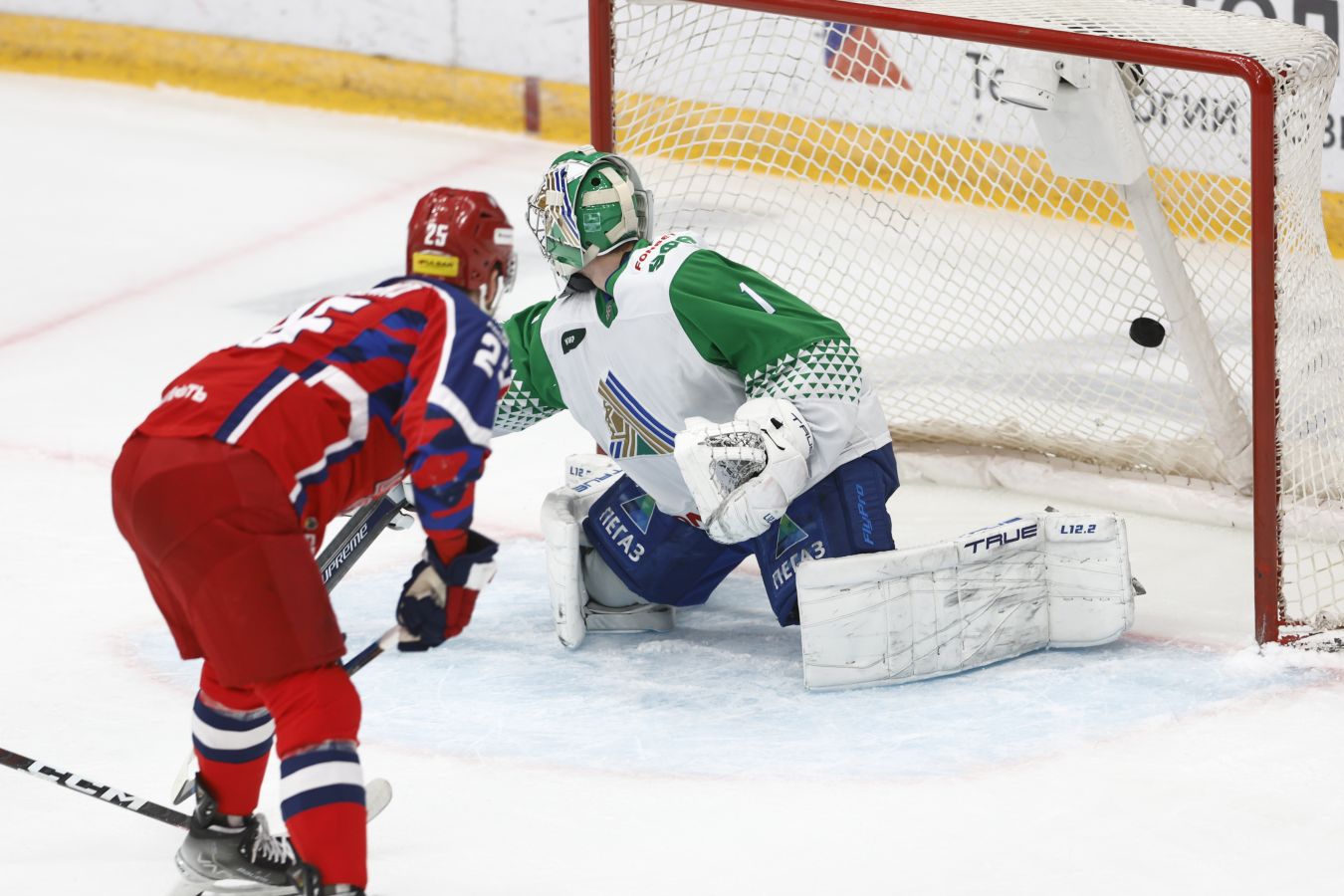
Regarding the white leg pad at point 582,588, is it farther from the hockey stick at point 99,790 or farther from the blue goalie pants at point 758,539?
the hockey stick at point 99,790

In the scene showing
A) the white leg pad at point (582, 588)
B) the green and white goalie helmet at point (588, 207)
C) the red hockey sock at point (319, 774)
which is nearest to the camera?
the red hockey sock at point (319, 774)

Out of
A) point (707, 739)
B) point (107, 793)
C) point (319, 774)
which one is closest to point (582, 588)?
point (707, 739)

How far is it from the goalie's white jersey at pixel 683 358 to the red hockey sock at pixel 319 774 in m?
1.00

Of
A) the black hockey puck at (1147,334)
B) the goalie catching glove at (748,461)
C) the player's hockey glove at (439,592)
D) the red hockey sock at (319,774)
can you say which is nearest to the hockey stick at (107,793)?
the red hockey sock at (319,774)

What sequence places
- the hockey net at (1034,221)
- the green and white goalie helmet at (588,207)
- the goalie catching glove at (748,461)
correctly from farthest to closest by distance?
1. the hockey net at (1034,221)
2. the green and white goalie helmet at (588,207)
3. the goalie catching glove at (748,461)

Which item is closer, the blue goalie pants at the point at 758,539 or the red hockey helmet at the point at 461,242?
the red hockey helmet at the point at 461,242

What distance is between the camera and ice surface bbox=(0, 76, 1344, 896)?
2.77 metres

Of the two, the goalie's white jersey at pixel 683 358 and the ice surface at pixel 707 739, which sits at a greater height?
the goalie's white jersey at pixel 683 358

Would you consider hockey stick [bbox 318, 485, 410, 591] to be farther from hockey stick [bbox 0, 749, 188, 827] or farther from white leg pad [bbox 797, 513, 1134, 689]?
white leg pad [bbox 797, 513, 1134, 689]

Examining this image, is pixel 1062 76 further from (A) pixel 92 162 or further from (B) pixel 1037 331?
(A) pixel 92 162

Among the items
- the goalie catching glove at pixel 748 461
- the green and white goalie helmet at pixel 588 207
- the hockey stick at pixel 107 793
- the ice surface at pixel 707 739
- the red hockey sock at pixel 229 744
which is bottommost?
the ice surface at pixel 707 739

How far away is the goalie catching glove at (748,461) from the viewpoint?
311cm

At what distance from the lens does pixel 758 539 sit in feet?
11.2

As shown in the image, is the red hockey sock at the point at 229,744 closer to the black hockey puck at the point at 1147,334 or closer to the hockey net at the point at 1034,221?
the hockey net at the point at 1034,221
